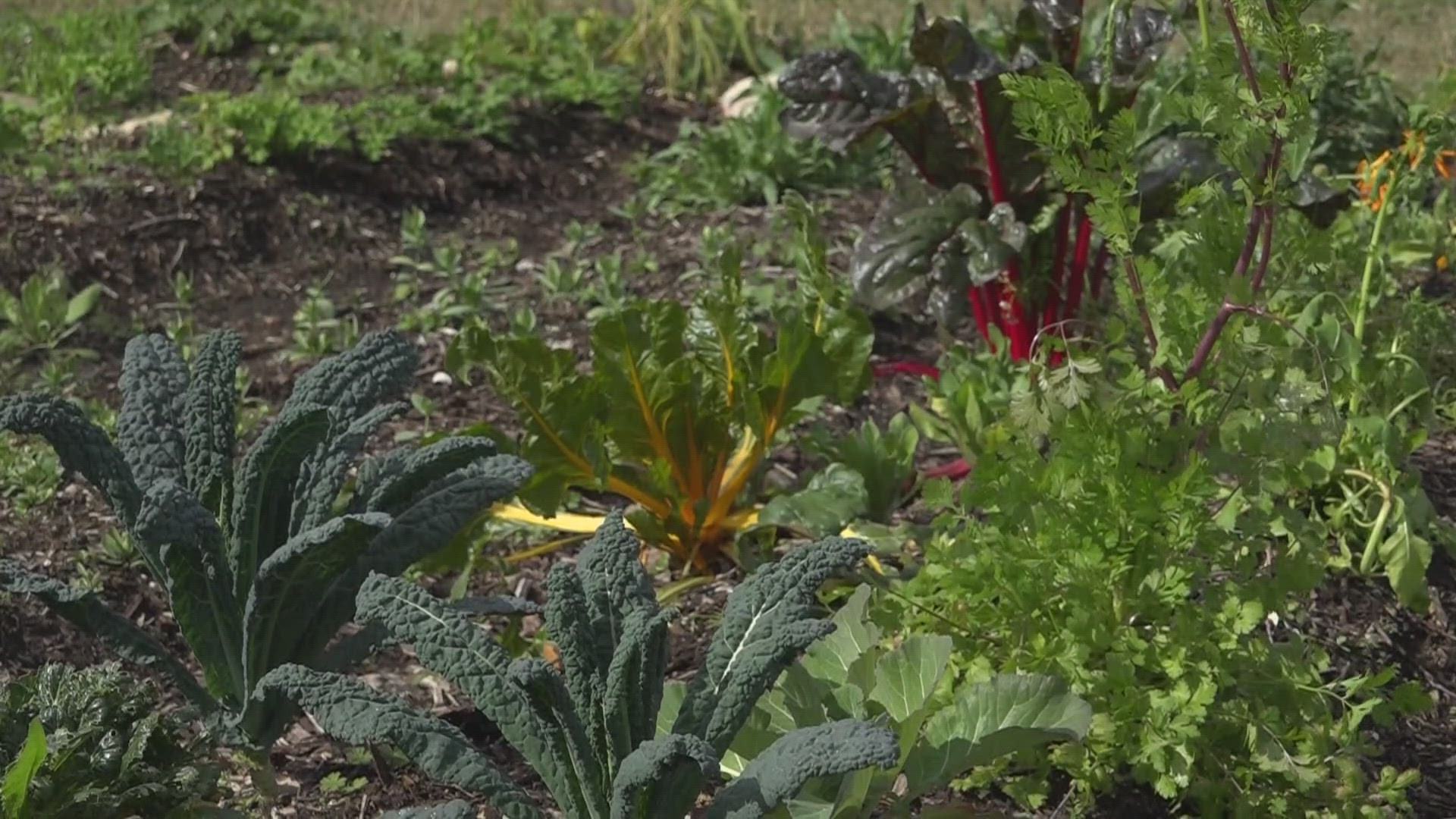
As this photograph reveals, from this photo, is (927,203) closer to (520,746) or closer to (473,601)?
(473,601)

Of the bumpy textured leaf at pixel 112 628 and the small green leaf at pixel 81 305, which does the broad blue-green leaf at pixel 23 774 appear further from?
the small green leaf at pixel 81 305

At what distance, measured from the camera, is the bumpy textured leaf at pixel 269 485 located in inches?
99.9

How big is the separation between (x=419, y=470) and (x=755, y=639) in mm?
700

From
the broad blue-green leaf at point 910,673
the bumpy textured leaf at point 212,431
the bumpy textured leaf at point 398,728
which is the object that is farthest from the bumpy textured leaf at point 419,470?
the broad blue-green leaf at point 910,673

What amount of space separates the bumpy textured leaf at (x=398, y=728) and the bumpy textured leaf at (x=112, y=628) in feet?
1.36

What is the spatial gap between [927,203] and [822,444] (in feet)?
2.65

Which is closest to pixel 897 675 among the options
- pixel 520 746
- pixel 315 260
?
pixel 520 746

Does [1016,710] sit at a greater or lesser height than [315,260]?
greater

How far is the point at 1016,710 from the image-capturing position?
Answer: 249 centimetres

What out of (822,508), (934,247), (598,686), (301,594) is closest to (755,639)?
(598,686)

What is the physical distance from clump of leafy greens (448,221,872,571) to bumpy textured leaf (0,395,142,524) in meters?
0.82

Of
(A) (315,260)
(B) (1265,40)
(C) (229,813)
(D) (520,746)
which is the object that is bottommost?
(A) (315,260)

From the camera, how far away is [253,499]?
265cm

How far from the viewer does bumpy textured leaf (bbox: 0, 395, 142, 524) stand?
2543mm
